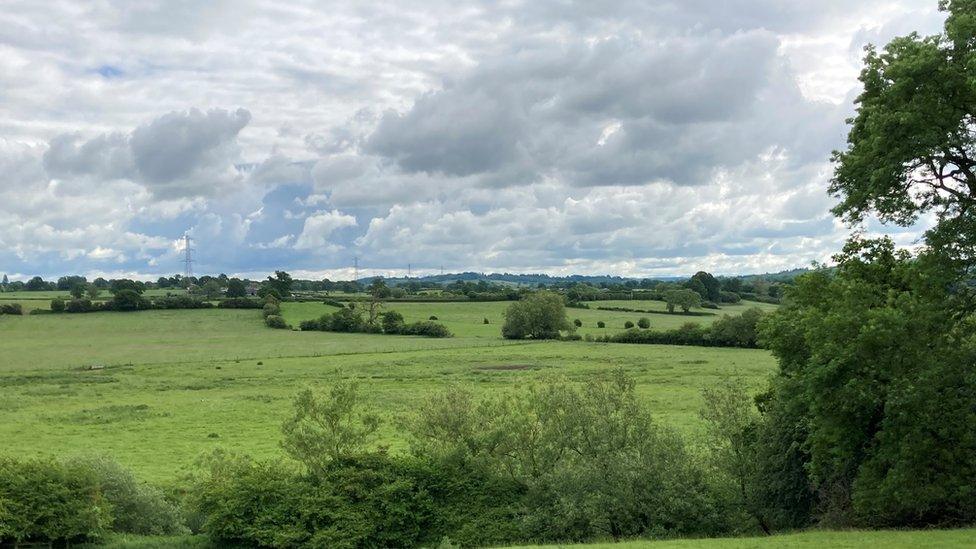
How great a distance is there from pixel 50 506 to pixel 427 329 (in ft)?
347

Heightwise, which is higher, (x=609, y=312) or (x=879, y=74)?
(x=879, y=74)

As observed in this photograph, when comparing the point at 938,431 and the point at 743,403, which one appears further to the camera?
the point at 743,403

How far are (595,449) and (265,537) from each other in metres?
16.0

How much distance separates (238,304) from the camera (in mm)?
166000

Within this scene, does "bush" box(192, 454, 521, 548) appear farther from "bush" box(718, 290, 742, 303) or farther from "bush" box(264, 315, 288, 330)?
"bush" box(718, 290, 742, 303)

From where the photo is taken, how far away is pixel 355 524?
36031 mm

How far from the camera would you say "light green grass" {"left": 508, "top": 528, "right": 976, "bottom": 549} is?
71.6ft

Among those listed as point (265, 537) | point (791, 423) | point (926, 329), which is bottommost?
point (265, 537)

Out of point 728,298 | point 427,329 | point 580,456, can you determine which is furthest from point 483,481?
point 728,298

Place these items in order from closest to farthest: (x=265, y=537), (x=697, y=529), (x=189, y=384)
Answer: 1. (x=697, y=529)
2. (x=265, y=537)
3. (x=189, y=384)

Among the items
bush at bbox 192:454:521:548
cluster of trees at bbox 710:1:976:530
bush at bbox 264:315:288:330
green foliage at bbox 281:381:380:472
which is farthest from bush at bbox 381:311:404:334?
cluster of trees at bbox 710:1:976:530

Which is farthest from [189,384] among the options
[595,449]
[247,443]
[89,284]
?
[89,284]

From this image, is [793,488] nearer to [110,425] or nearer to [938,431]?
[938,431]

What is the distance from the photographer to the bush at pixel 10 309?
151837mm
